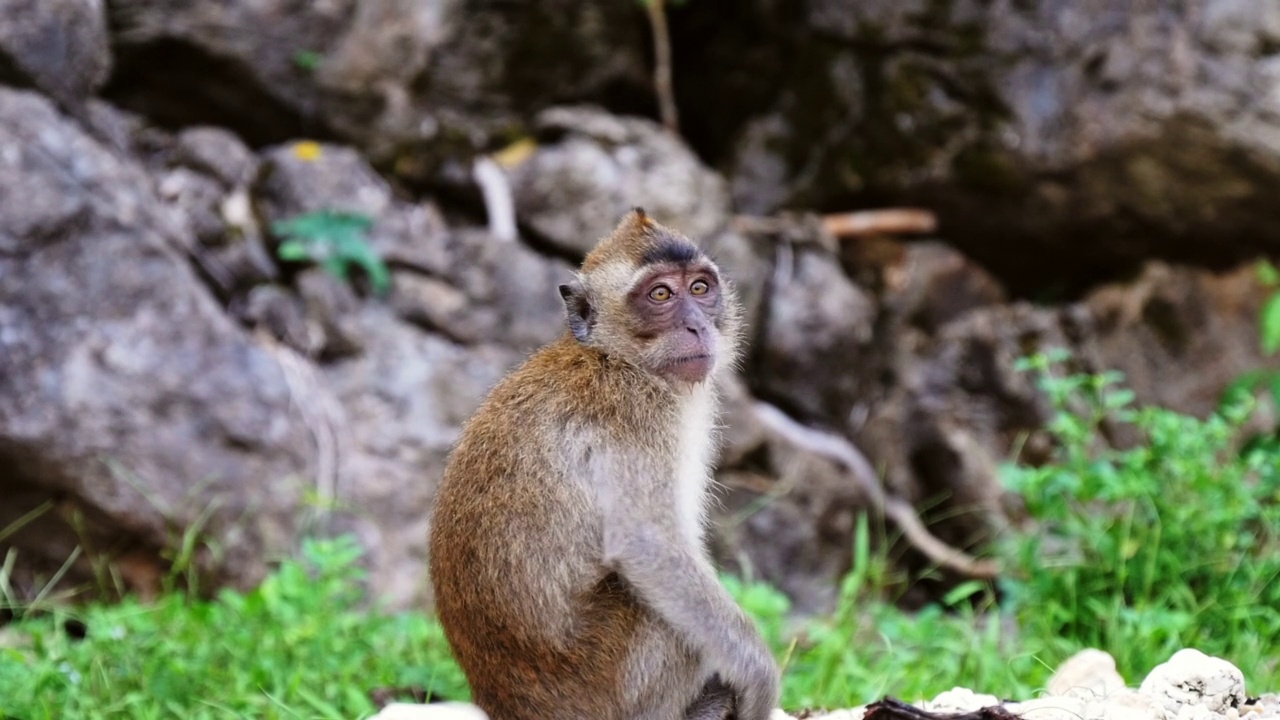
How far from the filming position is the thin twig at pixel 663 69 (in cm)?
924

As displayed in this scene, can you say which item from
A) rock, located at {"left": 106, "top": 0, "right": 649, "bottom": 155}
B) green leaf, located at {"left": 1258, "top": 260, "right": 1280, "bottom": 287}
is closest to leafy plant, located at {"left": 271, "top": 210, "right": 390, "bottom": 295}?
rock, located at {"left": 106, "top": 0, "right": 649, "bottom": 155}

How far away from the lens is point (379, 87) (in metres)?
8.32

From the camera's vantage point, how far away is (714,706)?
3.98 meters

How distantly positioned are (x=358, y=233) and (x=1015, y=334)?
14.5 ft

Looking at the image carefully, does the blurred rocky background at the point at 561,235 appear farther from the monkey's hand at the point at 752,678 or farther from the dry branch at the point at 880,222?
the monkey's hand at the point at 752,678

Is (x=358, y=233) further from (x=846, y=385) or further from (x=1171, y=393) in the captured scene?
(x=1171, y=393)

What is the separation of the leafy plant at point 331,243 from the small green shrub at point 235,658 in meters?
2.36

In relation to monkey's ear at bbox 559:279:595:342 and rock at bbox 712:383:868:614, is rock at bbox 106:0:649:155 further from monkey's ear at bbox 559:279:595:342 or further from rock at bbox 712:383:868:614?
monkey's ear at bbox 559:279:595:342

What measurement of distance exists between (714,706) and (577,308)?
4.38 ft

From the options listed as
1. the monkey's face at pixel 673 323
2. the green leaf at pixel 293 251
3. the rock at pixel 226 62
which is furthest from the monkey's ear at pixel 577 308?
the rock at pixel 226 62

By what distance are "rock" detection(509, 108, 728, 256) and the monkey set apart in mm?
4247

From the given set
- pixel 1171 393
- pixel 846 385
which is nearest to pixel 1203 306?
pixel 1171 393

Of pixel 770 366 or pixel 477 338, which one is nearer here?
pixel 477 338

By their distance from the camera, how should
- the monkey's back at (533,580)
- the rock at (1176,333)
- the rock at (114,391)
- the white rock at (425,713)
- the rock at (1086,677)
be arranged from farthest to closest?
the rock at (1176,333), the rock at (114,391), the rock at (1086,677), the monkey's back at (533,580), the white rock at (425,713)
